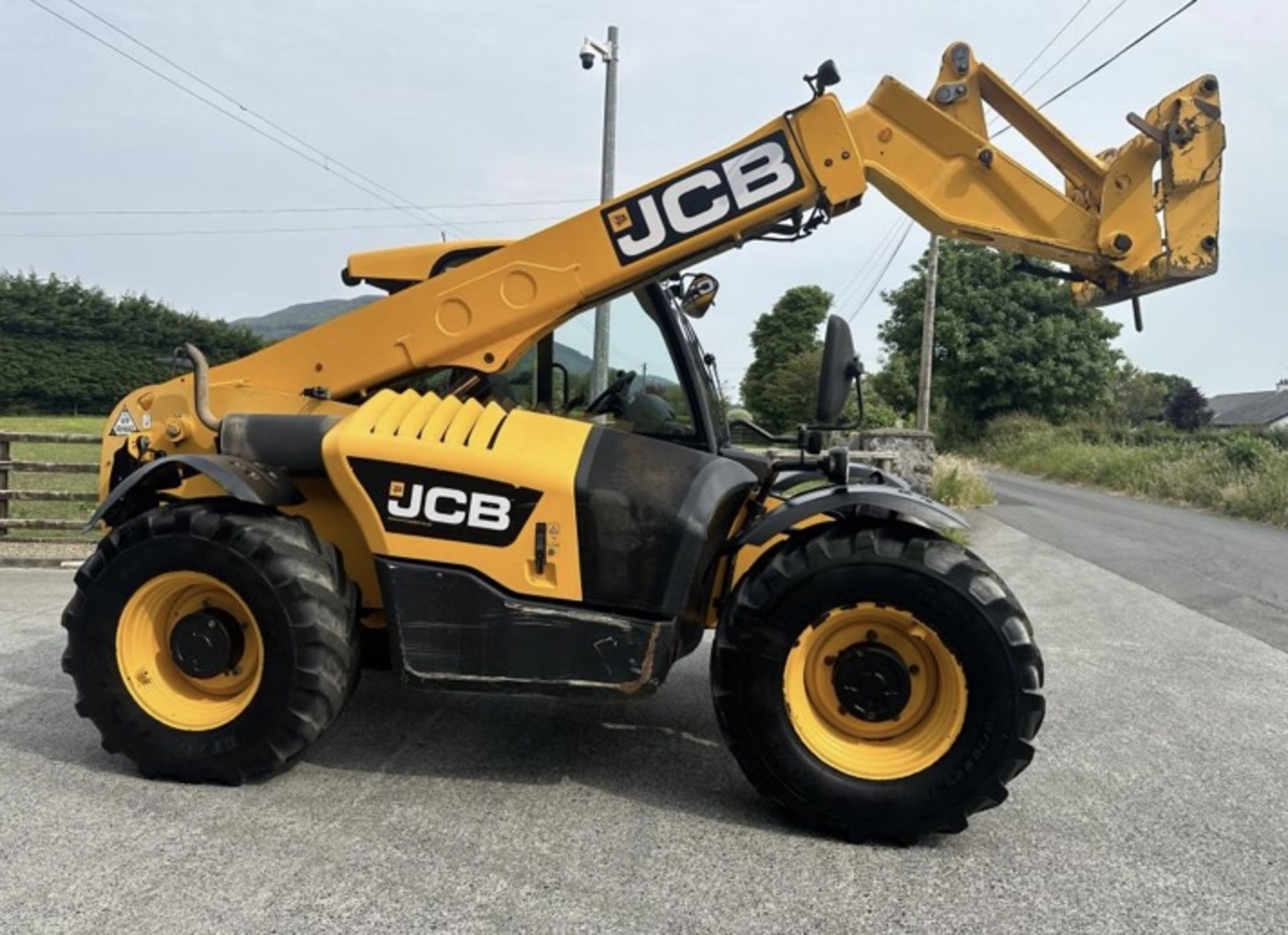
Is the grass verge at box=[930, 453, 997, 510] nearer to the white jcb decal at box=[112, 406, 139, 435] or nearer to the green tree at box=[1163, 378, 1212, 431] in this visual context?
the white jcb decal at box=[112, 406, 139, 435]

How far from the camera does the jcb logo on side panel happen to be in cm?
357

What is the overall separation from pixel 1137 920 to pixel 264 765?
3.12 meters

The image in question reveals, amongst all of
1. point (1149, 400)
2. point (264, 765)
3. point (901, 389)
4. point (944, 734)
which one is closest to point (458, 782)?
point (264, 765)

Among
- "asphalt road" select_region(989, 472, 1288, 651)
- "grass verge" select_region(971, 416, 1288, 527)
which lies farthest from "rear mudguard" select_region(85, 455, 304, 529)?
"grass verge" select_region(971, 416, 1288, 527)

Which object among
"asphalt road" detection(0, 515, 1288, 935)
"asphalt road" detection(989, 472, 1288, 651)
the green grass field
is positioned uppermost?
the green grass field

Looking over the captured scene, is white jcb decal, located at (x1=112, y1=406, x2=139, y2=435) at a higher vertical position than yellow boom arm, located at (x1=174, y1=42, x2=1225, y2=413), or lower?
lower

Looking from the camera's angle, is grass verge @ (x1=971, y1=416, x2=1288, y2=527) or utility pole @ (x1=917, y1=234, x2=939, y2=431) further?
utility pole @ (x1=917, y1=234, x2=939, y2=431)

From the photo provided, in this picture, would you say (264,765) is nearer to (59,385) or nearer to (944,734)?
(944,734)

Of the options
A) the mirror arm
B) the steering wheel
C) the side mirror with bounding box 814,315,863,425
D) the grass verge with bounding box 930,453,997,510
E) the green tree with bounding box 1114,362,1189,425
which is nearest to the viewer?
the side mirror with bounding box 814,315,863,425

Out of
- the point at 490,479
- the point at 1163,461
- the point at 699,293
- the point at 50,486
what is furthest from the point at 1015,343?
the point at 490,479

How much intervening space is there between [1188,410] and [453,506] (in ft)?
219

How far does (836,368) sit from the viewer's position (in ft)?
11.6

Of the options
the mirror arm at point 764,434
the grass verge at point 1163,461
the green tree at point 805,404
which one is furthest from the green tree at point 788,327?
the mirror arm at point 764,434

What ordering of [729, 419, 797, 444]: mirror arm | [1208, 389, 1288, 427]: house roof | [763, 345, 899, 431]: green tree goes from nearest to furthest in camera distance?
[763, 345, 899, 431]: green tree, [729, 419, 797, 444]: mirror arm, [1208, 389, 1288, 427]: house roof
